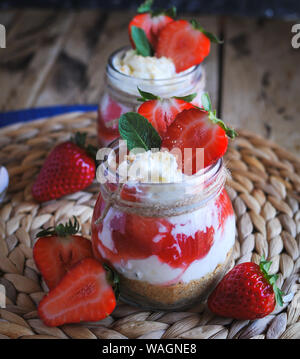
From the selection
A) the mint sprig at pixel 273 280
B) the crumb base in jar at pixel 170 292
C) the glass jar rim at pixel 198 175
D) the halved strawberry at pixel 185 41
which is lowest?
the crumb base in jar at pixel 170 292

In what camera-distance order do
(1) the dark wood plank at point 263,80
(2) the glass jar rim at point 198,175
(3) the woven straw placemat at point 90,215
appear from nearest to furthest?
(2) the glass jar rim at point 198,175, (3) the woven straw placemat at point 90,215, (1) the dark wood plank at point 263,80

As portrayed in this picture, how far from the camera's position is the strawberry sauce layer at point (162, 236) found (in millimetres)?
927

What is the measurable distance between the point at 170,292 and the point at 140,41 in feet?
2.17

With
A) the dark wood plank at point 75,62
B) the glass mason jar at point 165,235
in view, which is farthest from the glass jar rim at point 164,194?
the dark wood plank at point 75,62

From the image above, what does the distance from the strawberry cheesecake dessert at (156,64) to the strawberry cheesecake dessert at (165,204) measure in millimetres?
267

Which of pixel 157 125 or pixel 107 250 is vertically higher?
pixel 157 125

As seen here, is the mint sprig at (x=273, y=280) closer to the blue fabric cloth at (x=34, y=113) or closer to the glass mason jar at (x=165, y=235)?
the glass mason jar at (x=165, y=235)

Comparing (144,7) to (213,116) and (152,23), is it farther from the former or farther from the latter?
(213,116)

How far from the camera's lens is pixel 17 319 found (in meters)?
1.02

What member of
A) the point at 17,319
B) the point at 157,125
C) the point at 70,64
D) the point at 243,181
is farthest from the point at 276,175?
the point at 70,64

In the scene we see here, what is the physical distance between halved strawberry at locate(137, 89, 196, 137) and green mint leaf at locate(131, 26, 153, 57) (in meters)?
0.36
